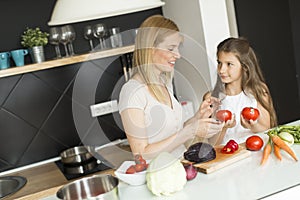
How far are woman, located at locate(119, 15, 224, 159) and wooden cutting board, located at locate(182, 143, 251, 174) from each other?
0.45ft

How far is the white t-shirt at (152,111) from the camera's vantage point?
165 centimetres

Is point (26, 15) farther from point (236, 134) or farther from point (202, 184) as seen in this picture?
point (202, 184)

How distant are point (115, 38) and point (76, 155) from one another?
730 millimetres

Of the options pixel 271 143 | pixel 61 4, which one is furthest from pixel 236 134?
pixel 61 4

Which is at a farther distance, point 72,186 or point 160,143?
point 160,143

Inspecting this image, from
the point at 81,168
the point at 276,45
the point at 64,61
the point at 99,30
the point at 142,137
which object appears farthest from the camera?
the point at 276,45

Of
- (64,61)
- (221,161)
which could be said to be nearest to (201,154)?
(221,161)

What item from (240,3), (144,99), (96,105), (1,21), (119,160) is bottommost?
(119,160)

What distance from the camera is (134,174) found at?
52.7 inches

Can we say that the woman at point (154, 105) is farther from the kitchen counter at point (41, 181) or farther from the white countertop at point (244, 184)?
the kitchen counter at point (41, 181)

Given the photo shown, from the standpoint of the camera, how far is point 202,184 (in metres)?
1.29

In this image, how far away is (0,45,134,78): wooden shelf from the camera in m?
2.21

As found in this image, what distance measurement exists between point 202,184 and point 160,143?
0.38m

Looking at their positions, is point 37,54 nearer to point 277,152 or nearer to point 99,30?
point 99,30
